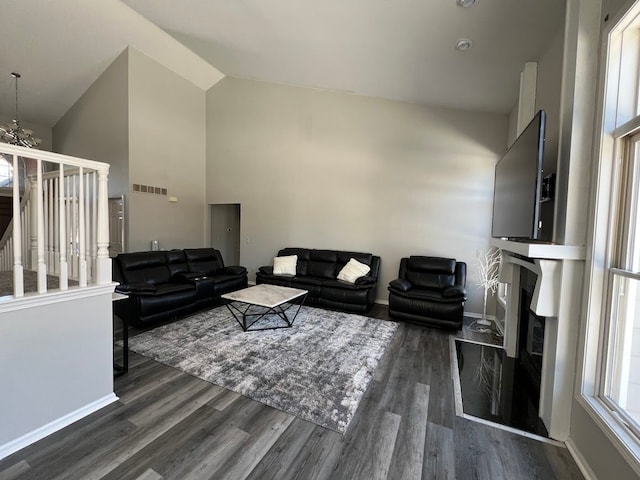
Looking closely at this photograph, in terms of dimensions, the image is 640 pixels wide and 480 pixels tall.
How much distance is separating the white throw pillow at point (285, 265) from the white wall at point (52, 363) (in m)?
3.08

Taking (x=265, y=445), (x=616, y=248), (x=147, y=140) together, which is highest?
(x=147, y=140)

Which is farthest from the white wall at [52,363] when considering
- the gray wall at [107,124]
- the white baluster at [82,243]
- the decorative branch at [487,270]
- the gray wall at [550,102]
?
the decorative branch at [487,270]

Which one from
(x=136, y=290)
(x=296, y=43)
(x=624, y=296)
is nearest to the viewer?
(x=624, y=296)

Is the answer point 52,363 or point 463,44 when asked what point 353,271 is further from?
point 52,363

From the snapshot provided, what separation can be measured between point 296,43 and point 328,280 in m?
3.38

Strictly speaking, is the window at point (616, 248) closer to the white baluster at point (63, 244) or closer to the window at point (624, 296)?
the window at point (624, 296)

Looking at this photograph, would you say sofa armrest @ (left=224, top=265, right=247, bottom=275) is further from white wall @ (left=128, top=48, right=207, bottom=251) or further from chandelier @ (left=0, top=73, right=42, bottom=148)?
chandelier @ (left=0, top=73, right=42, bottom=148)

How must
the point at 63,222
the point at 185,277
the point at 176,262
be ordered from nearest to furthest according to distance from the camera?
the point at 63,222 < the point at 185,277 < the point at 176,262

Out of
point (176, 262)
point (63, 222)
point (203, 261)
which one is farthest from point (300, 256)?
point (63, 222)

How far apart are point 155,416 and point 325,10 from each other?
3.78m

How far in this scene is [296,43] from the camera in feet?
11.8

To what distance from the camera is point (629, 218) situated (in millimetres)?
1448

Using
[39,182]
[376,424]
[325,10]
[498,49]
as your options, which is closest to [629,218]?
[376,424]

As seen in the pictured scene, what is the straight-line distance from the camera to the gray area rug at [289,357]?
211 centimetres
